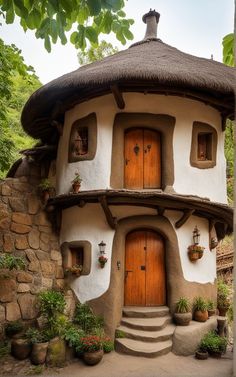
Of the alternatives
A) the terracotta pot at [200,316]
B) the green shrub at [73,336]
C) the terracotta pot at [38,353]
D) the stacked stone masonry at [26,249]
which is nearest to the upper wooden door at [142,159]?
the stacked stone masonry at [26,249]

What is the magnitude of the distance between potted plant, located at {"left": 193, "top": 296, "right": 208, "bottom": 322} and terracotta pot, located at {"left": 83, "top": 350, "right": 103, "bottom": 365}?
2703 mm

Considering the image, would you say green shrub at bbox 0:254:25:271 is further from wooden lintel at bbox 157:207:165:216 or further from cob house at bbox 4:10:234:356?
wooden lintel at bbox 157:207:165:216

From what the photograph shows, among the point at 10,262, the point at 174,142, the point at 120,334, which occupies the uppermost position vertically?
the point at 174,142

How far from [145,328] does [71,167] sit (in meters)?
4.63

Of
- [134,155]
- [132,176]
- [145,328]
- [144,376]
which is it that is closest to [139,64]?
[134,155]

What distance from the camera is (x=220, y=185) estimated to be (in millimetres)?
8969

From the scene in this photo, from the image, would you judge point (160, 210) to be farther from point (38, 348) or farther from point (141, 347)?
point (38, 348)

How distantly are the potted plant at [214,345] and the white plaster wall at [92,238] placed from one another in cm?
268

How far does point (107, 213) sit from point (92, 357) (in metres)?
3.19

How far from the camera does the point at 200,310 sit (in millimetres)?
7926

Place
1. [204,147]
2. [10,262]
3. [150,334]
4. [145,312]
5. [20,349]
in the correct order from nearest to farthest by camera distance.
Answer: [20,349] < [10,262] < [150,334] < [145,312] < [204,147]

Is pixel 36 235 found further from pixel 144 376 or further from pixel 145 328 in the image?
pixel 144 376

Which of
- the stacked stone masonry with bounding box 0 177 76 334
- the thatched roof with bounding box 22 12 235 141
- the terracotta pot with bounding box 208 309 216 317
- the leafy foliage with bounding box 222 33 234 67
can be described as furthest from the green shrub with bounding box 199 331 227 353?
the leafy foliage with bounding box 222 33 234 67

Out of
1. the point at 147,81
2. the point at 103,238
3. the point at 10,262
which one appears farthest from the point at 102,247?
the point at 147,81
